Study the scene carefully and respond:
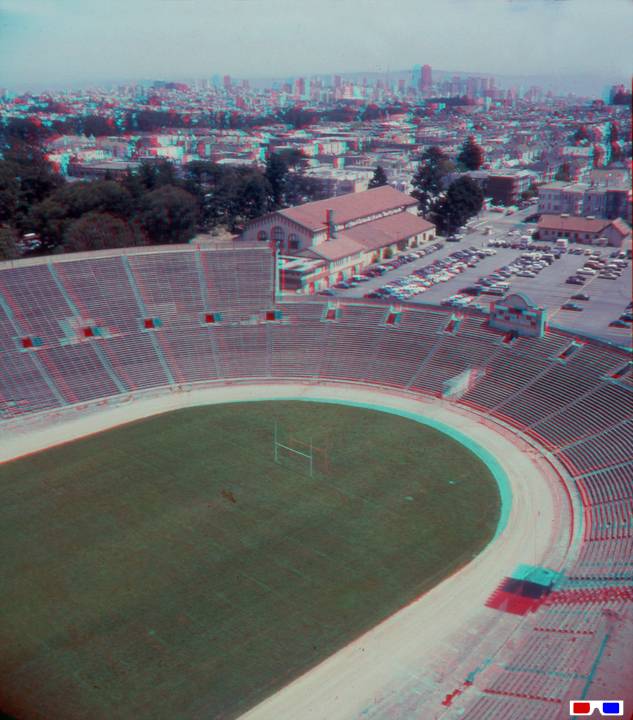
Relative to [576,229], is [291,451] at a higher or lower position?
lower

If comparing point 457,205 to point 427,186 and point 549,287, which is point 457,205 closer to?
point 427,186

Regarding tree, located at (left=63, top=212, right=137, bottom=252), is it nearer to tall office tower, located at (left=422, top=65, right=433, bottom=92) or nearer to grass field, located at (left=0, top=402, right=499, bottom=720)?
grass field, located at (left=0, top=402, right=499, bottom=720)

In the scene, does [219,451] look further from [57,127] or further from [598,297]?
[57,127]

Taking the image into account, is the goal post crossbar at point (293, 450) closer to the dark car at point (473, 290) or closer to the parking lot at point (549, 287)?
the parking lot at point (549, 287)

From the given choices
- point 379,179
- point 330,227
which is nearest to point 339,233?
point 330,227

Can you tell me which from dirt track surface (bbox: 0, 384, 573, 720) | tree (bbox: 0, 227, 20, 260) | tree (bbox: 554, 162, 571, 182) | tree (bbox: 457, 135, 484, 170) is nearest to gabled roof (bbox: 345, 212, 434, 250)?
tree (bbox: 554, 162, 571, 182)

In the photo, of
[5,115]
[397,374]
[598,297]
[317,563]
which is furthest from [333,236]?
[5,115]
